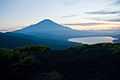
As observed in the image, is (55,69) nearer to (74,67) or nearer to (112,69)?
(74,67)

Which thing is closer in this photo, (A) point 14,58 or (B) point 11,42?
(A) point 14,58

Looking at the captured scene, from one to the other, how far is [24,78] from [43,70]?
3.44 ft

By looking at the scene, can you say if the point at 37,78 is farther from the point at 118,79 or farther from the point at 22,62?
the point at 118,79

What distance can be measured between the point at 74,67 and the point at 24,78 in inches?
80.2

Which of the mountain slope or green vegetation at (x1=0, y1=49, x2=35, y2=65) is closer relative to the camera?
green vegetation at (x1=0, y1=49, x2=35, y2=65)

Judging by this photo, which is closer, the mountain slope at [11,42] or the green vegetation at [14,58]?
the green vegetation at [14,58]

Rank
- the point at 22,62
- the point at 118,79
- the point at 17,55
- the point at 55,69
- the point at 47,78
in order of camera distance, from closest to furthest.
Result: 1. the point at 118,79
2. the point at 47,78
3. the point at 55,69
4. the point at 22,62
5. the point at 17,55

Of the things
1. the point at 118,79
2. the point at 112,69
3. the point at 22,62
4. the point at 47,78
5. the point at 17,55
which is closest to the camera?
the point at 118,79

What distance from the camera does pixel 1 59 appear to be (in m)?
5.86

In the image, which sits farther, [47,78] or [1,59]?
[1,59]

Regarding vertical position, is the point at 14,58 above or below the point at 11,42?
above

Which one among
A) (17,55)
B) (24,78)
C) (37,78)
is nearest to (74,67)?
(37,78)

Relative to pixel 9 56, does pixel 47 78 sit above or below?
below

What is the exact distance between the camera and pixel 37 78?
12.9 feet
